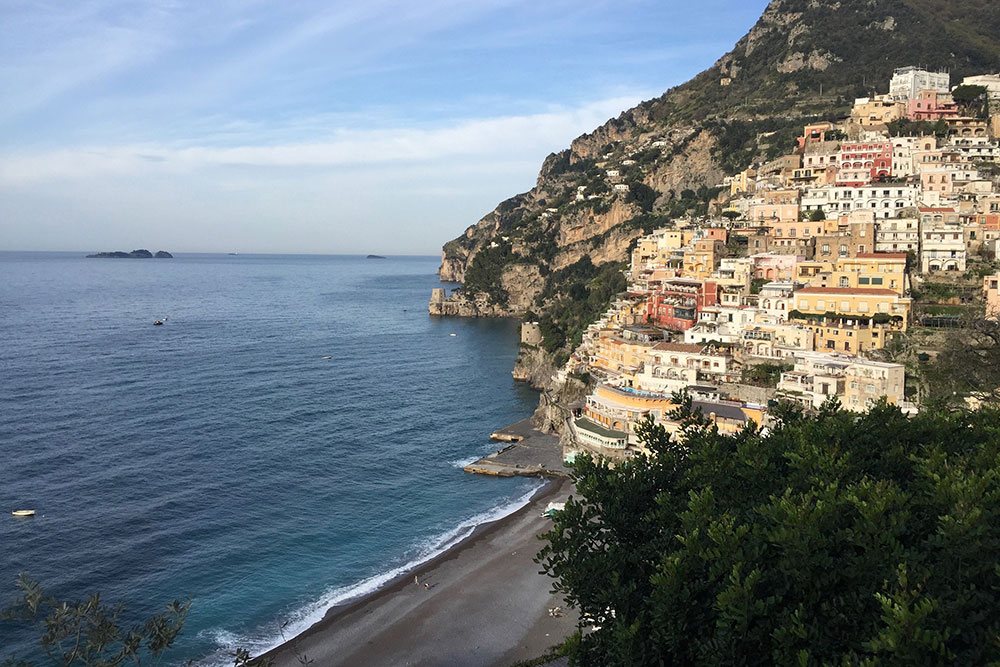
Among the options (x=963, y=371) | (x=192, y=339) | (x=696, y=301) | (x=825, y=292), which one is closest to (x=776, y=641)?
(x=963, y=371)

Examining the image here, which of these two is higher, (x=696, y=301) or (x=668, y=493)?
(x=696, y=301)

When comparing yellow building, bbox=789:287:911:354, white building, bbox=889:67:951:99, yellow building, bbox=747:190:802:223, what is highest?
white building, bbox=889:67:951:99

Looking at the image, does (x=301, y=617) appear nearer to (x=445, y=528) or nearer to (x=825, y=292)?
(x=445, y=528)

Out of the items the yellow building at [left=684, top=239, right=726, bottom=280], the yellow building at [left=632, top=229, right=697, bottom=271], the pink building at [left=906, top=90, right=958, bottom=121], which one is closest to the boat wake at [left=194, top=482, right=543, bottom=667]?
the yellow building at [left=684, top=239, right=726, bottom=280]

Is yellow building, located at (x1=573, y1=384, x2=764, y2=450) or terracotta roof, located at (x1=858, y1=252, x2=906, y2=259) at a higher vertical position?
terracotta roof, located at (x1=858, y1=252, x2=906, y2=259)

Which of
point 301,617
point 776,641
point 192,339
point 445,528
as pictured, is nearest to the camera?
point 776,641

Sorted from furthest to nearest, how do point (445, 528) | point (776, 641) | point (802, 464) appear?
point (445, 528)
point (802, 464)
point (776, 641)

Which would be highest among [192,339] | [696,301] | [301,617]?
[696,301]

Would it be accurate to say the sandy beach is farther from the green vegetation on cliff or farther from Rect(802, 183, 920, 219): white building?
Rect(802, 183, 920, 219): white building
